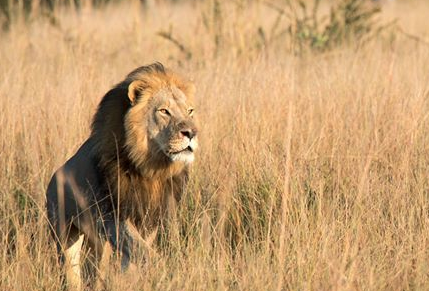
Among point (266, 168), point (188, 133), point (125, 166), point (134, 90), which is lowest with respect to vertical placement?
point (266, 168)

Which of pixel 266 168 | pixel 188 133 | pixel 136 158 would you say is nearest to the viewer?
pixel 188 133

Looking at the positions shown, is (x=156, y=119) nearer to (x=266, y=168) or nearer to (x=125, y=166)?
(x=125, y=166)

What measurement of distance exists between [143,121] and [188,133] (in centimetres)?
27

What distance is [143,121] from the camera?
13.6 ft

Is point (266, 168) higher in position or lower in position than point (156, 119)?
lower

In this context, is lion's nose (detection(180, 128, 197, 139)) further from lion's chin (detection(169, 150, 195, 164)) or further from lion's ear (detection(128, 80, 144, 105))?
lion's ear (detection(128, 80, 144, 105))

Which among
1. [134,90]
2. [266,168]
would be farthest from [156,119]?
[266,168]

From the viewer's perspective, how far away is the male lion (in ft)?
13.3

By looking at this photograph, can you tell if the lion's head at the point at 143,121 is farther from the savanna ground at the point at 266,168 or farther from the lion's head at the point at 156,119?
the savanna ground at the point at 266,168

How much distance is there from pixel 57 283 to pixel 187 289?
2.21ft

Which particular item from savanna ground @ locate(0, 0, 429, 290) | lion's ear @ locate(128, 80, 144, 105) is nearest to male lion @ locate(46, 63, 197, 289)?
lion's ear @ locate(128, 80, 144, 105)

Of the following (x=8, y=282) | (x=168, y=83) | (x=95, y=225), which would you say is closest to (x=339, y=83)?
(x=168, y=83)

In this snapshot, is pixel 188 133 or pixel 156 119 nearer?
pixel 188 133

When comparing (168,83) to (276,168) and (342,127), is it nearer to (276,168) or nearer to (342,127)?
(276,168)
